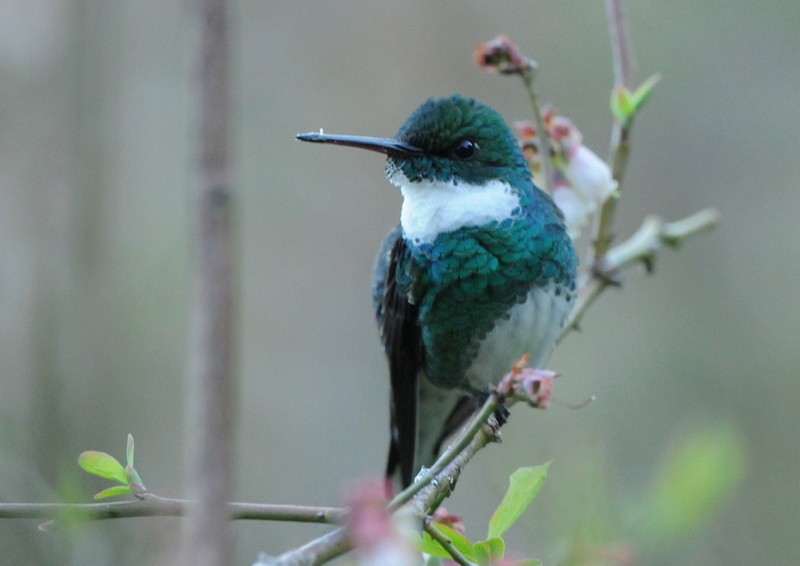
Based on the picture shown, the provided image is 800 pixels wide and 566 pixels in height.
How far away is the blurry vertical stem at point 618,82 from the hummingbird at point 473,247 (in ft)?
0.60

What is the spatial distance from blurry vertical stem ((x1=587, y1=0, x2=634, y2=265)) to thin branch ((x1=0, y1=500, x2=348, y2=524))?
202cm

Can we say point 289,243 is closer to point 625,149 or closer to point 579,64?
point 579,64

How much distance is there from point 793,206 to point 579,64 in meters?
2.02

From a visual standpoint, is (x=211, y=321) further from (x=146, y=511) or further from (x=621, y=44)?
(x=621, y=44)

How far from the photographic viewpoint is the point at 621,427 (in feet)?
22.6

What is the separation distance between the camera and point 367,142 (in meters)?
3.08

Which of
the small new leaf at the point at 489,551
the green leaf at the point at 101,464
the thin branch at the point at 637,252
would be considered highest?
the thin branch at the point at 637,252

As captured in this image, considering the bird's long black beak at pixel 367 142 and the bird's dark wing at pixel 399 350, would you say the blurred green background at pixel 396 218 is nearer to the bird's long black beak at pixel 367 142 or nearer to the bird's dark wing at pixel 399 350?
the bird's dark wing at pixel 399 350

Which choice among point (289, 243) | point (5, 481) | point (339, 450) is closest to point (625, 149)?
point (5, 481)

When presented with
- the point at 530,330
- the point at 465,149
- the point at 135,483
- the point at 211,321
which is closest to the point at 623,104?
the point at 465,149

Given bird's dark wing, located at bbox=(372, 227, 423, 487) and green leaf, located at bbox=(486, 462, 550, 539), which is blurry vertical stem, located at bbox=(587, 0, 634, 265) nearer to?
bird's dark wing, located at bbox=(372, 227, 423, 487)

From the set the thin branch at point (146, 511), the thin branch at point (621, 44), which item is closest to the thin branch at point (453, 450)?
the thin branch at point (146, 511)

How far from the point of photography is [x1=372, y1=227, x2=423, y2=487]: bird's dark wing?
12.1 ft

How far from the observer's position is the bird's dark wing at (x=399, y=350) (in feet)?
12.1
